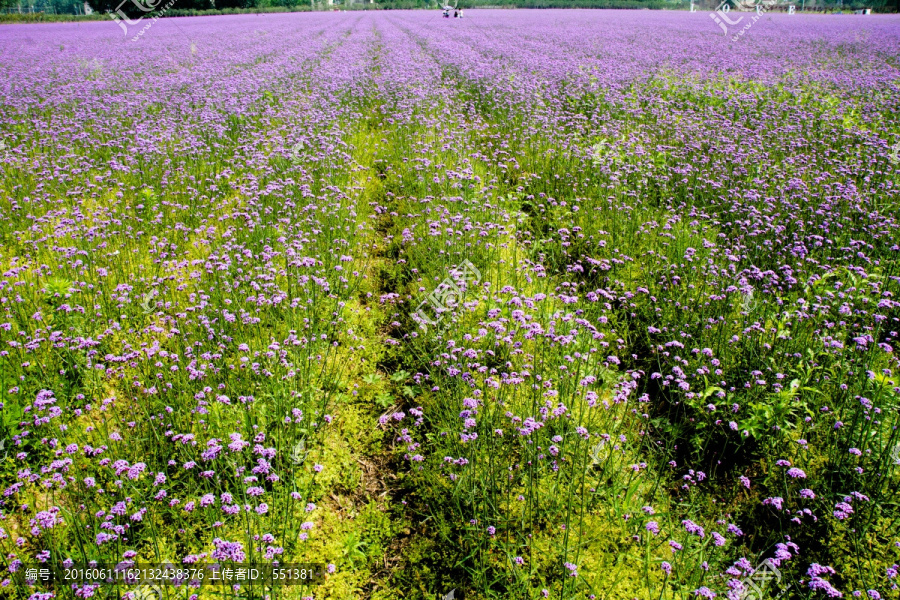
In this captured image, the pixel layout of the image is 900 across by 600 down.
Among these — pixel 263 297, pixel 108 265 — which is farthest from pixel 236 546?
pixel 108 265

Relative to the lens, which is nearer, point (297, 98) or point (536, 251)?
point (536, 251)

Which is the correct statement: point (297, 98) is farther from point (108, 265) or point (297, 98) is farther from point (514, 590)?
point (514, 590)

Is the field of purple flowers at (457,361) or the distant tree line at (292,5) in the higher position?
the distant tree line at (292,5)

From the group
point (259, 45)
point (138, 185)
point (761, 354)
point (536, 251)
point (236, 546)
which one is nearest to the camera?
point (236, 546)

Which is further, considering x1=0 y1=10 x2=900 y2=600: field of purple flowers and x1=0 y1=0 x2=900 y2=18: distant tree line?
x1=0 y1=0 x2=900 y2=18: distant tree line

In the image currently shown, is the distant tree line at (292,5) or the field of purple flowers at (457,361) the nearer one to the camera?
the field of purple flowers at (457,361)

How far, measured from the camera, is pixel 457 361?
3959 mm

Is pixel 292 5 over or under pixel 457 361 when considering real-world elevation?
over

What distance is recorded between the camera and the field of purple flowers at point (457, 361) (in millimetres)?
2904

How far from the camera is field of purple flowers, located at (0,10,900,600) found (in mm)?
2904

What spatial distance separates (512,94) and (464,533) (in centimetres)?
1069

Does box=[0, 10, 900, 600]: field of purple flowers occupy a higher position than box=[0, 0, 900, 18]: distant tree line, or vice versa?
box=[0, 0, 900, 18]: distant tree line

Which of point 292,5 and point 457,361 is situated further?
point 292,5

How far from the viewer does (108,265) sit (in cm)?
513
